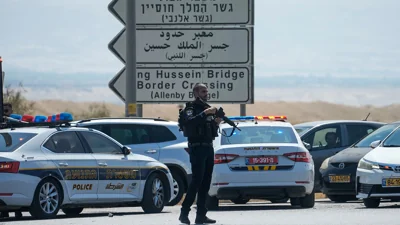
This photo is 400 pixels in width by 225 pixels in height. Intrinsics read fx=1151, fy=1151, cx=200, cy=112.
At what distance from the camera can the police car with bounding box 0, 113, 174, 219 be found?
17328 millimetres

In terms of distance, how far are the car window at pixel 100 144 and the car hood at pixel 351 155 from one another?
4931 millimetres

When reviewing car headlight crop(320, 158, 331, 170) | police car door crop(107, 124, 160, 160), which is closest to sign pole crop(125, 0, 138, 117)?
police car door crop(107, 124, 160, 160)

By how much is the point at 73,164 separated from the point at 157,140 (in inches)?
190

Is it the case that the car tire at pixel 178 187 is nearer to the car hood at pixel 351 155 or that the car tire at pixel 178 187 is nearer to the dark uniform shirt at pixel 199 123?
the car hood at pixel 351 155

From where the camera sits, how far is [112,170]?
19.0 meters

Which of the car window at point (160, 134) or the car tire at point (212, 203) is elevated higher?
the car window at point (160, 134)

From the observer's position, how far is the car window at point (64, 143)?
60.1 ft

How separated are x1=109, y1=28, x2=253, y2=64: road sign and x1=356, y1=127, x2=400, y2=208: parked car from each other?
27.4 feet

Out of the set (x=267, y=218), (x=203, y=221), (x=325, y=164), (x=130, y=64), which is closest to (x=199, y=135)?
(x=203, y=221)

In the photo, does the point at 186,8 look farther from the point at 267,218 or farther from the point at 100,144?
the point at 267,218

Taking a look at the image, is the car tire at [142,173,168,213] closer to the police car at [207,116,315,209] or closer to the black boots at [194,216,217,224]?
the police car at [207,116,315,209]

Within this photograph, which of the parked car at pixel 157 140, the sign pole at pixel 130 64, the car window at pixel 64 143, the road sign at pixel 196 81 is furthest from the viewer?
the road sign at pixel 196 81

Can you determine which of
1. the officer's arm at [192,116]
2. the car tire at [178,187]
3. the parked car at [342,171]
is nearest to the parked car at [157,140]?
the car tire at [178,187]

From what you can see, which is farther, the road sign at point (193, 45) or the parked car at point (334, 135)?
the road sign at point (193, 45)
